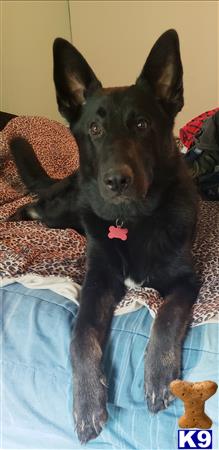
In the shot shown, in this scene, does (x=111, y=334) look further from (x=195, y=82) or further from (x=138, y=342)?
(x=195, y=82)

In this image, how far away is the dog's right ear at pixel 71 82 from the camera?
1.22 metres

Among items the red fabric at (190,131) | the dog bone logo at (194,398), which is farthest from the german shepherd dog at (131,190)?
the red fabric at (190,131)

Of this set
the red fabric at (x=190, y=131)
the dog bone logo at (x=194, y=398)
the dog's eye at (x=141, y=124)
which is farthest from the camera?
the red fabric at (x=190, y=131)

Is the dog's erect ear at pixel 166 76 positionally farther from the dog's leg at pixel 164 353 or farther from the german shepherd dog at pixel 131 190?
the dog's leg at pixel 164 353

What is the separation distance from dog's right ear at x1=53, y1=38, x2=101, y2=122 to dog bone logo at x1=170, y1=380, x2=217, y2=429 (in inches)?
33.9

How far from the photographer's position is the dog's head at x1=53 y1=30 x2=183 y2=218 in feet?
3.56

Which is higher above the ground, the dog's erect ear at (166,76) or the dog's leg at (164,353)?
the dog's erect ear at (166,76)

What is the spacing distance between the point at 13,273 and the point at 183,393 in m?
0.58

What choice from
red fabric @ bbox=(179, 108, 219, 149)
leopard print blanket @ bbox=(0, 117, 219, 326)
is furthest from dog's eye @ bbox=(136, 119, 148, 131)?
red fabric @ bbox=(179, 108, 219, 149)

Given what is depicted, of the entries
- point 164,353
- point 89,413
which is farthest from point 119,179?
point 89,413

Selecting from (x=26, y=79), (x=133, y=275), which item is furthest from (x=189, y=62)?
(x=133, y=275)

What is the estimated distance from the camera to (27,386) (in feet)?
3.23

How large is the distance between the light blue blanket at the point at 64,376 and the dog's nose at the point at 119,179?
0.31 m

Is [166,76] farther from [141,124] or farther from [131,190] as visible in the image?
[131,190]
